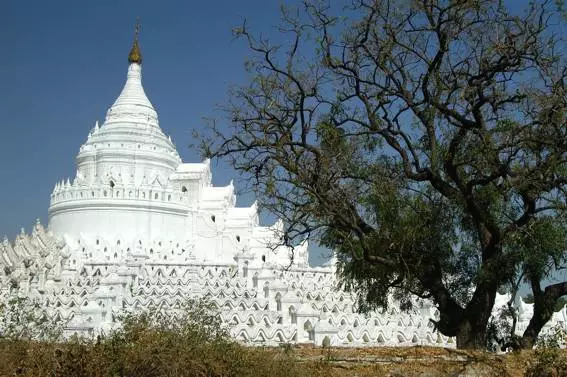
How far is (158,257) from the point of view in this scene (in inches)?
1831

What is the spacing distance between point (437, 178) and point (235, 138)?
4461mm

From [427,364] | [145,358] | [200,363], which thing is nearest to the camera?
[145,358]

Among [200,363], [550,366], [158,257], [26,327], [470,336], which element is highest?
[158,257]

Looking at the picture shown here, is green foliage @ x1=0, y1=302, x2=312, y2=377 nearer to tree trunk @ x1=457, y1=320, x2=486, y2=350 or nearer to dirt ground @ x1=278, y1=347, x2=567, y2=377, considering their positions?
dirt ground @ x1=278, y1=347, x2=567, y2=377

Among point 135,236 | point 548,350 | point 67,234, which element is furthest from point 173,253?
point 548,350

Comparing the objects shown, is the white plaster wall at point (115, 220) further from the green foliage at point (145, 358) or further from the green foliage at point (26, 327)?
the green foliage at point (145, 358)

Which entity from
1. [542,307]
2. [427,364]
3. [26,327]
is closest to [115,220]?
[26,327]

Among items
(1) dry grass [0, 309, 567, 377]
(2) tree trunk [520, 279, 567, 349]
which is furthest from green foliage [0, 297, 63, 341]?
(2) tree trunk [520, 279, 567, 349]

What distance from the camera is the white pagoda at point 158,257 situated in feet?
88.4

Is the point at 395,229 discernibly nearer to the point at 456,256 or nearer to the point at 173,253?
the point at 456,256

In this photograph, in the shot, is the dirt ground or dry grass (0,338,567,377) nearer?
dry grass (0,338,567,377)

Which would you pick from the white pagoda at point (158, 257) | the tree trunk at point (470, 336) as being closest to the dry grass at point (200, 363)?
the tree trunk at point (470, 336)

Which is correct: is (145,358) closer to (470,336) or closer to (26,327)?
(26,327)

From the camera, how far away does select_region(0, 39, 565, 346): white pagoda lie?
88.4ft
